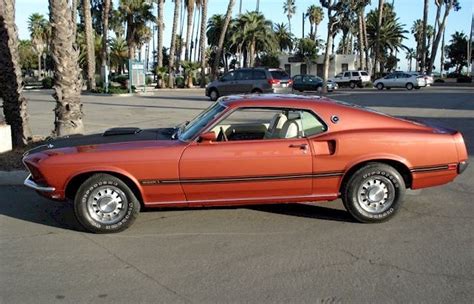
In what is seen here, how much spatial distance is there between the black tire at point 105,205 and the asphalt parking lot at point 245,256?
0.12 meters

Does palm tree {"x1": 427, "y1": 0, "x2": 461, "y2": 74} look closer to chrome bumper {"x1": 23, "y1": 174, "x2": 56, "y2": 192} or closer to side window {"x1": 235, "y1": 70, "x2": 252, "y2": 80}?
side window {"x1": 235, "y1": 70, "x2": 252, "y2": 80}

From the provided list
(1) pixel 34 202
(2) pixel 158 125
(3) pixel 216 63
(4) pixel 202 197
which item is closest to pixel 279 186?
(4) pixel 202 197

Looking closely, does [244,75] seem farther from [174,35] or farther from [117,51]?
[117,51]

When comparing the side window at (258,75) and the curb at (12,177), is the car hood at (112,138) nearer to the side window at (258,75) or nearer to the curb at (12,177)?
the curb at (12,177)

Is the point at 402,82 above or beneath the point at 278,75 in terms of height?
beneath

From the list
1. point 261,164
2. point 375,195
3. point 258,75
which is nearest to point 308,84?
point 258,75

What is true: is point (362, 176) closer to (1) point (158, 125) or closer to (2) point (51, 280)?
(2) point (51, 280)

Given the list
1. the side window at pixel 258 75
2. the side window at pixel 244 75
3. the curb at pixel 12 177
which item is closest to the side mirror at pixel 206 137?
the curb at pixel 12 177

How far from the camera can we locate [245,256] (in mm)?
4789

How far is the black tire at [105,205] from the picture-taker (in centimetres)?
538

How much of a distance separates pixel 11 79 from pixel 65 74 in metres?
1.19

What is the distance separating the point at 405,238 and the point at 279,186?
1.39 meters

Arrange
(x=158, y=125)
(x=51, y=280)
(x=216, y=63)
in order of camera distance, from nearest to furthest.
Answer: (x=51, y=280), (x=158, y=125), (x=216, y=63)

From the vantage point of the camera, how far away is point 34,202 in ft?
22.6
